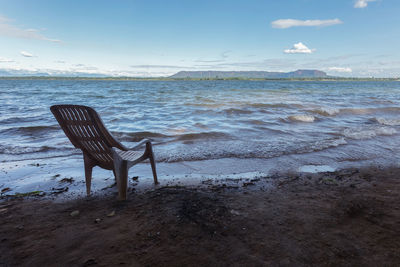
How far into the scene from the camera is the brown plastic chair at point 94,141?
321 centimetres

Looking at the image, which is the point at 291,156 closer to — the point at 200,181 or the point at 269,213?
the point at 200,181

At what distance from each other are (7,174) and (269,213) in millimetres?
4715

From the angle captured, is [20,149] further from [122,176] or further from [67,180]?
[122,176]

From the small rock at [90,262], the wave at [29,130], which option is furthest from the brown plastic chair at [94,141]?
the wave at [29,130]

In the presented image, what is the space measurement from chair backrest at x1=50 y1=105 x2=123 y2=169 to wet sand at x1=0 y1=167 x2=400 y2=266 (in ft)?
2.09

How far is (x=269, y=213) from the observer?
285 centimetres

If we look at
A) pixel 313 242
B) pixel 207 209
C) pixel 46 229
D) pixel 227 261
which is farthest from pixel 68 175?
pixel 313 242

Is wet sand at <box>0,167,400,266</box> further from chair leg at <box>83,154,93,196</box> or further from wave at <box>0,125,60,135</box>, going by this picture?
wave at <box>0,125,60,135</box>

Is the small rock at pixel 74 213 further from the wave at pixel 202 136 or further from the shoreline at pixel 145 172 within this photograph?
the wave at pixel 202 136

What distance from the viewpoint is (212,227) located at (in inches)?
99.1

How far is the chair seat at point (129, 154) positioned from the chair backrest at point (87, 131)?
0.13 meters

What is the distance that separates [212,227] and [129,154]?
172 cm

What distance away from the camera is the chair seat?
3.31 metres

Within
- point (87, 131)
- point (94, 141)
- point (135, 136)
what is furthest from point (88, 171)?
point (135, 136)
